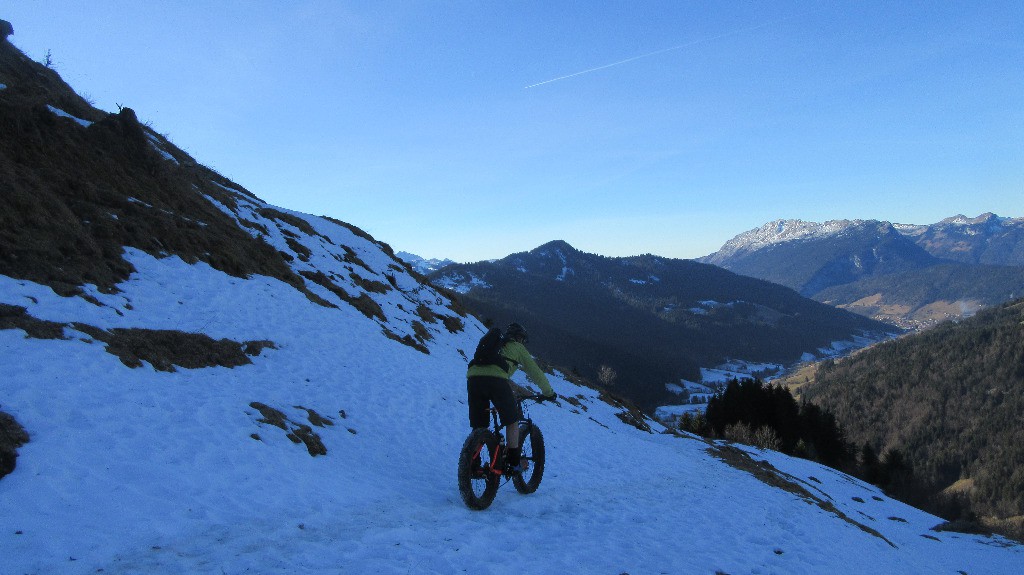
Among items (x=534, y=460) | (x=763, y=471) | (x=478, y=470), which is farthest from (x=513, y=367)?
(x=763, y=471)

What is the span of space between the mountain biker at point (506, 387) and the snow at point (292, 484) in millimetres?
1301

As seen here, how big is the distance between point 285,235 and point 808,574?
29.0 m

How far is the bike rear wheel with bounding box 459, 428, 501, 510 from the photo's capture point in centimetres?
872

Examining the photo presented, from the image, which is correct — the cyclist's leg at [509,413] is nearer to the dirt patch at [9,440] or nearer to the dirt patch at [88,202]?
the dirt patch at [9,440]

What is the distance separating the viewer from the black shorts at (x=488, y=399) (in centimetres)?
923

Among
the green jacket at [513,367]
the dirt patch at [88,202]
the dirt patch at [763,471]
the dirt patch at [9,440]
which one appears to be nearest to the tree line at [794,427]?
the dirt patch at [763,471]

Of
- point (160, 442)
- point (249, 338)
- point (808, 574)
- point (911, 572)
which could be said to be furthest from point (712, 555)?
point (249, 338)

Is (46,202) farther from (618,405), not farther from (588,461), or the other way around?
(618,405)

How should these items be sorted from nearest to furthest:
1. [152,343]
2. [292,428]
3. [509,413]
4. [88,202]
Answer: [509,413], [292,428], [152,343], [88,202]

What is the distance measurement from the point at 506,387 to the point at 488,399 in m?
0.43

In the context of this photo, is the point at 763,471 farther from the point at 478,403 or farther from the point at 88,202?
the point at 88,202

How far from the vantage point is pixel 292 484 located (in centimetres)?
855

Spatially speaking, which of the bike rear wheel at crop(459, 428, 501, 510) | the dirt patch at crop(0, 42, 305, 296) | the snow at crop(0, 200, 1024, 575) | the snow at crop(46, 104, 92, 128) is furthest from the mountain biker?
the snow at crop(46, 104, 92, 128)

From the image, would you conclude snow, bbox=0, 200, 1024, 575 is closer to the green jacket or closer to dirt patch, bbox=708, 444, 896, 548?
the green jacket
